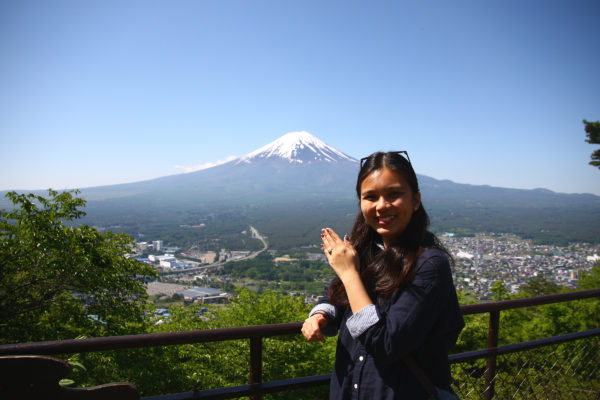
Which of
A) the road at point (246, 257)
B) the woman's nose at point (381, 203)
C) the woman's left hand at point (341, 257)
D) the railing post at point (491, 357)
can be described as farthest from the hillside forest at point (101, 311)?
the road at point (246, 257)

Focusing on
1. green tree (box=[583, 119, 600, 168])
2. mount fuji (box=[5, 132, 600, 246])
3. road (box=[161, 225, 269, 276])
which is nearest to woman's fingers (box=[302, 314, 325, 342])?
green tree (box=[583, 119, 600, 168])

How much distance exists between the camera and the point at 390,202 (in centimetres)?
132

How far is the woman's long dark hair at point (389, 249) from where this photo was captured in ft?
3.97

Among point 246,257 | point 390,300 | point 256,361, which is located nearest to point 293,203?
point 246,257

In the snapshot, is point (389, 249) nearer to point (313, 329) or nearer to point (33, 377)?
point (313, 329)

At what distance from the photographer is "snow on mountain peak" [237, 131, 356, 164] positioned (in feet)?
526

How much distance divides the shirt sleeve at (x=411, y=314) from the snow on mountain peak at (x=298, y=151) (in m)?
153

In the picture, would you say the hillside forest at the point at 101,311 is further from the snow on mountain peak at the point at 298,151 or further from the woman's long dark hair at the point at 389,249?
the snow on mountain peak at the point at 298,151

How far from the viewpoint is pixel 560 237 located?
64500 millimetres

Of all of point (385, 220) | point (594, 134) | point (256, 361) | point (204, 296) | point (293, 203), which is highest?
point (594, 134)

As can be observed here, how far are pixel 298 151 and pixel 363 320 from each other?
542ft

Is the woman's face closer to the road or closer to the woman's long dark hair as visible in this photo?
the woman's long dark hair

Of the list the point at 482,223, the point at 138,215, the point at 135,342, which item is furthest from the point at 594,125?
the point at 138,215

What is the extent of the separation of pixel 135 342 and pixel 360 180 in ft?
3.68
